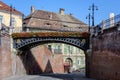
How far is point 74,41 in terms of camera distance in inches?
1779

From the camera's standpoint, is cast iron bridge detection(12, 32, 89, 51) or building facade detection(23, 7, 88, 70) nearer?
cast iron bridge detection(12, 32, 89, 51)

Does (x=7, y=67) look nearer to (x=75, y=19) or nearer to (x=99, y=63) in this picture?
(x=99, y=63)

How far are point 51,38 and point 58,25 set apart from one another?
3627cm

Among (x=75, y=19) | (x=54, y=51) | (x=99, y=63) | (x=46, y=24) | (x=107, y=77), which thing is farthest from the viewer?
(x=75, y=19)

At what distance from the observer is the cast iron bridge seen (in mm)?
44750

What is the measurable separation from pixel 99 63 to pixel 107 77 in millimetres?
4235

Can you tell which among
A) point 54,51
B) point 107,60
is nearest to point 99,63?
point 107,60

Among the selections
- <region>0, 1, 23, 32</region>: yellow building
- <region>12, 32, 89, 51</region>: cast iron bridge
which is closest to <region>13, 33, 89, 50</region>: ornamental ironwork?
<region>12, 32, 89, 51</region>: cast iron bridge

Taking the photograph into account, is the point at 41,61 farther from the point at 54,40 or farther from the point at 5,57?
the point at 5,57

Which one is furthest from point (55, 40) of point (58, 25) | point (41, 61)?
point (58, 25)

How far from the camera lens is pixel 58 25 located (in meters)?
82.3

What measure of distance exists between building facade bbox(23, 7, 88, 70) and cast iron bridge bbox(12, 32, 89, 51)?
26.4 meters

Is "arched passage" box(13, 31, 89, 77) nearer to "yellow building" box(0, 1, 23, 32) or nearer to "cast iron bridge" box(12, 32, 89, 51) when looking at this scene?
"cast iron bridge" box(12, 32, 89, 51)

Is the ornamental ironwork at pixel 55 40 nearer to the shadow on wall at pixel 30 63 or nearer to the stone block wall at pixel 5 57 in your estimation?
the stone block wall at pixel 5 57
